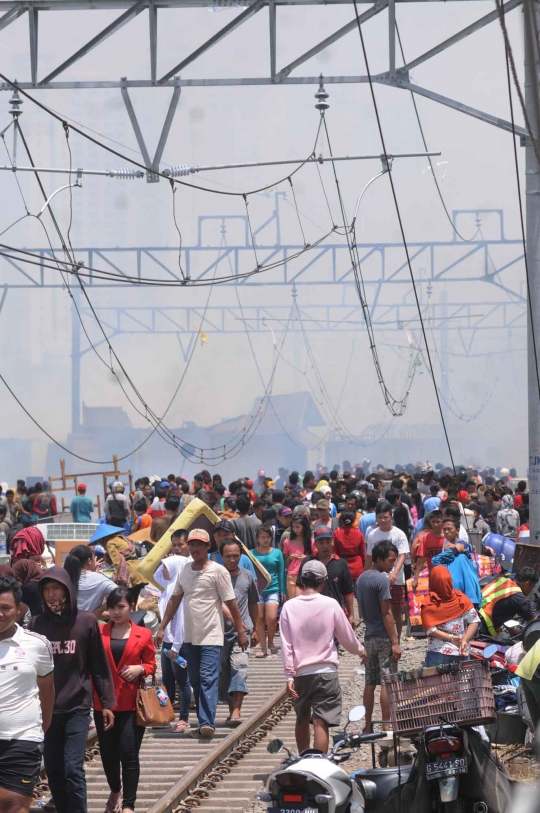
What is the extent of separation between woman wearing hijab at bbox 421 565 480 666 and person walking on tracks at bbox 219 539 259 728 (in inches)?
73.2

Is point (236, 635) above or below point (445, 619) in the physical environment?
below

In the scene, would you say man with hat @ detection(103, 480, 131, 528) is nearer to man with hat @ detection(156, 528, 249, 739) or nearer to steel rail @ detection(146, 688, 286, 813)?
steel rail @ detection(146, 688, 286, 813)

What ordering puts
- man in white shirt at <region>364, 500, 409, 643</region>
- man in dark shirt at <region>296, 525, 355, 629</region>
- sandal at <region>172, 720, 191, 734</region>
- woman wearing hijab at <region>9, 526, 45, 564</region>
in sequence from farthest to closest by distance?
man in white shirt at <region>364, 500, 409, 643</region>
man in dark shirt at <region>296, 525, 355, 629</region>
sandal at <region>172, 720, 191, 734</region>
woman wearing hijab at <region>9, 526, 45, 564</region>

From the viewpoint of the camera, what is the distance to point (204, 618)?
9.31m

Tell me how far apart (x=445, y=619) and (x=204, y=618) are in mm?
1785

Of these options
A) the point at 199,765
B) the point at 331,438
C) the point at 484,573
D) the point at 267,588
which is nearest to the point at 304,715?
the point at 199,765

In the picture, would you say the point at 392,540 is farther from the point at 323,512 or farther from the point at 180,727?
the point at 180,727

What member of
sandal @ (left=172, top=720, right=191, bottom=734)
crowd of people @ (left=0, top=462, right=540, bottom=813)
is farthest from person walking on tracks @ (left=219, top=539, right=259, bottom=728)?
sandal @ (left=172, top=720, right=191, bottom=734)

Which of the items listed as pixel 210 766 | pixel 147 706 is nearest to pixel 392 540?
pixel 210 766

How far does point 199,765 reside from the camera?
27.1 ft

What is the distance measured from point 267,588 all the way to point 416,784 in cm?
722

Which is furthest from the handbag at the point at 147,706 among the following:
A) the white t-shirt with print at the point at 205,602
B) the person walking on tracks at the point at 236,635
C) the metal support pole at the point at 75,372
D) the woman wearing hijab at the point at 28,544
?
the metal support pole at the point at 75,372

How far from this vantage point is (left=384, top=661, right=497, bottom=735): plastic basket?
5645 millimetres

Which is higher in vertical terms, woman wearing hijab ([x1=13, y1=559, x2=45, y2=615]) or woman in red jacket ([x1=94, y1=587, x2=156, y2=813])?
woman wearing hijab ([x1=13, y1=559, x2=45, y2=615])
